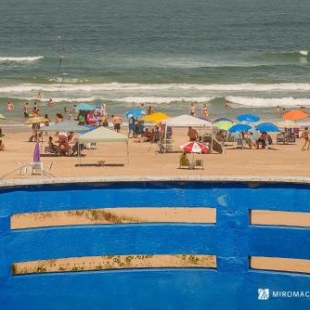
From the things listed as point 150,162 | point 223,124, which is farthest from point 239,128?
point 150,162

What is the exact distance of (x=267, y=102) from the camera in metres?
46.3

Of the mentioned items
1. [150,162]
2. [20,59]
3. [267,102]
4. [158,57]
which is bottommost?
[150,162]

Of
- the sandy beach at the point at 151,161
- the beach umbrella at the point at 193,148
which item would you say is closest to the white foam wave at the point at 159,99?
the sandy beach at the point at 151,161

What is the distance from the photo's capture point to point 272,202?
9797mm

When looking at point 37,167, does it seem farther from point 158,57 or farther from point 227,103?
point 158,57

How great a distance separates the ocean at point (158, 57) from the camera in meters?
46.9

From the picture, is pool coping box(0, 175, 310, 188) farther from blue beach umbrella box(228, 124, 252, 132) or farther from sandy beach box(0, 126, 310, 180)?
blue beach umbrella box(228, 124, 252, 132)

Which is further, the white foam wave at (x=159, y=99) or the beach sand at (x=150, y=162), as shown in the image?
the white foam wave at (x=159, y=99)

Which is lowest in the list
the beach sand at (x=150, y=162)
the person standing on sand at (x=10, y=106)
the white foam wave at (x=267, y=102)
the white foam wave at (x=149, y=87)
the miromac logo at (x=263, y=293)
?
the beach sand at (x=150, y=162)

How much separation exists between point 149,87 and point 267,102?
8150 millimetres

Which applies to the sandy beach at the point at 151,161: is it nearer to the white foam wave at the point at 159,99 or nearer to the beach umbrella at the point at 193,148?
the beach umbrella at the point at 193,148

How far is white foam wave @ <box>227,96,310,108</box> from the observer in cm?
4541

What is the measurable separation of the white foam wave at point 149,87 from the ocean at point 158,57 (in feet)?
0.18

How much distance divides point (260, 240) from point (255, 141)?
1895 centimetres
